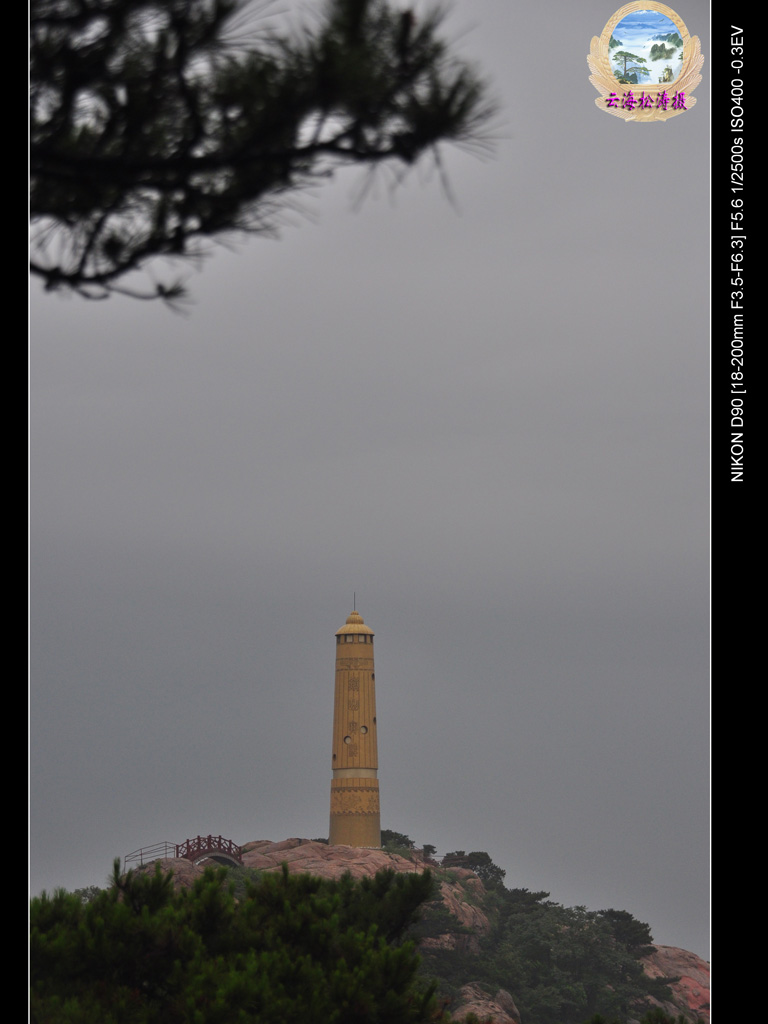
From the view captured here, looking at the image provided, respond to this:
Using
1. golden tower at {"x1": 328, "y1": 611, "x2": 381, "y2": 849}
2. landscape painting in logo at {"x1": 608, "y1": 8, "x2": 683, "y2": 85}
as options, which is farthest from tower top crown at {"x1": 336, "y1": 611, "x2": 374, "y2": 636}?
landscape painting in logo at {"x1": 608, "y1": 8, "x2": 683, "y2": 85}

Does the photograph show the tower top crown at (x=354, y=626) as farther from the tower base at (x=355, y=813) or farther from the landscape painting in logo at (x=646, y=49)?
the landscape painting in logo at (x=646, y=49)

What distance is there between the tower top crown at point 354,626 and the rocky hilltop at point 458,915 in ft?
16.3

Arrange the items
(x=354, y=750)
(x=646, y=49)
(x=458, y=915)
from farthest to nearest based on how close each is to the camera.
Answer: (x=354, y=750), (x=458, y=915), (x=646, y=49)

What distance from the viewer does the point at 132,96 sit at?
17.1ft

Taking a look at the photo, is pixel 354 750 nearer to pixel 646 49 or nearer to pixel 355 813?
pixel 355 813

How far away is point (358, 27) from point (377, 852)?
2474 cm

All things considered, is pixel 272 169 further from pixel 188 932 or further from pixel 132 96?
pixel 188 932

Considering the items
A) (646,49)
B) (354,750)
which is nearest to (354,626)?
(354,750)

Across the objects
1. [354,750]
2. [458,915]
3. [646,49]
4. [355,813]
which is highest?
[646,49]

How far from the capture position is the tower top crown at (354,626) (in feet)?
95.1

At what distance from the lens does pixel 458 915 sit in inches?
1097

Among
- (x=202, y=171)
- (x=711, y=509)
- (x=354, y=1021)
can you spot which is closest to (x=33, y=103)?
(x=202, y=171)

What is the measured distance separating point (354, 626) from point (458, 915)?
23.1 ft

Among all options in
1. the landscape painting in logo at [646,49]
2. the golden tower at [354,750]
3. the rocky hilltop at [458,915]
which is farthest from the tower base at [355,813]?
the landscape painting in logo at [646,49]
